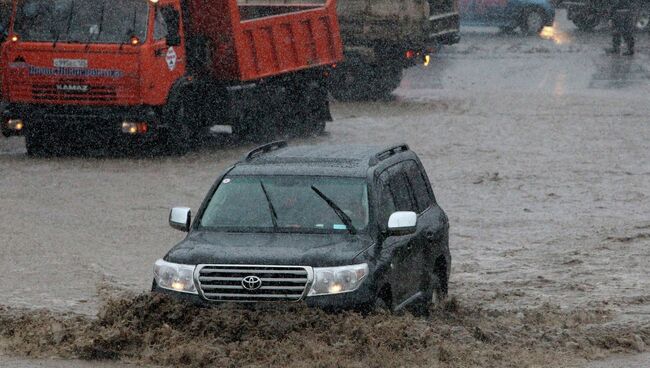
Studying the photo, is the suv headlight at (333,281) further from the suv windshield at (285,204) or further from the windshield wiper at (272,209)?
the windshield wiper at (272,209)

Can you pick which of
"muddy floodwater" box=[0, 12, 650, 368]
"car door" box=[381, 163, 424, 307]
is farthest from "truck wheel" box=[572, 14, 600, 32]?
"car door" box=[381, 163, 424, 307]

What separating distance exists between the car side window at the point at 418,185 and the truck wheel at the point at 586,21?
122 feet

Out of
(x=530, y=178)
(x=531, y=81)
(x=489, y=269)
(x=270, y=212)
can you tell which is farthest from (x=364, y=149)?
(x=531, y=81)

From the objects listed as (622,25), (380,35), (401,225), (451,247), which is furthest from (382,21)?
(401,225)

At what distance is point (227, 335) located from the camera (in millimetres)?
9188

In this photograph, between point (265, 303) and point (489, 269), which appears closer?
point (265, 303)

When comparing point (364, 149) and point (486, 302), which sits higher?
point (364, 149)

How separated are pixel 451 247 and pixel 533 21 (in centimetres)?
3278

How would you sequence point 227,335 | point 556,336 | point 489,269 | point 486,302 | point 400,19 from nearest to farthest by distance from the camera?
point 227,335 → point 556,336 → point 486,302 → point 489,269 → point 400,19

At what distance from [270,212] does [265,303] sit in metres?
1.02

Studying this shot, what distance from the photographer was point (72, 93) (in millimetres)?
21312

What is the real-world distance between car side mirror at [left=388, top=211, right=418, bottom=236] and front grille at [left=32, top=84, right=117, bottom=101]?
39.3ft

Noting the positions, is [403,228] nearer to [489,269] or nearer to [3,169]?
[489,269]

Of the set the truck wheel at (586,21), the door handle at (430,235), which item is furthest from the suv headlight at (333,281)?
the truck wheel at (586,21)
